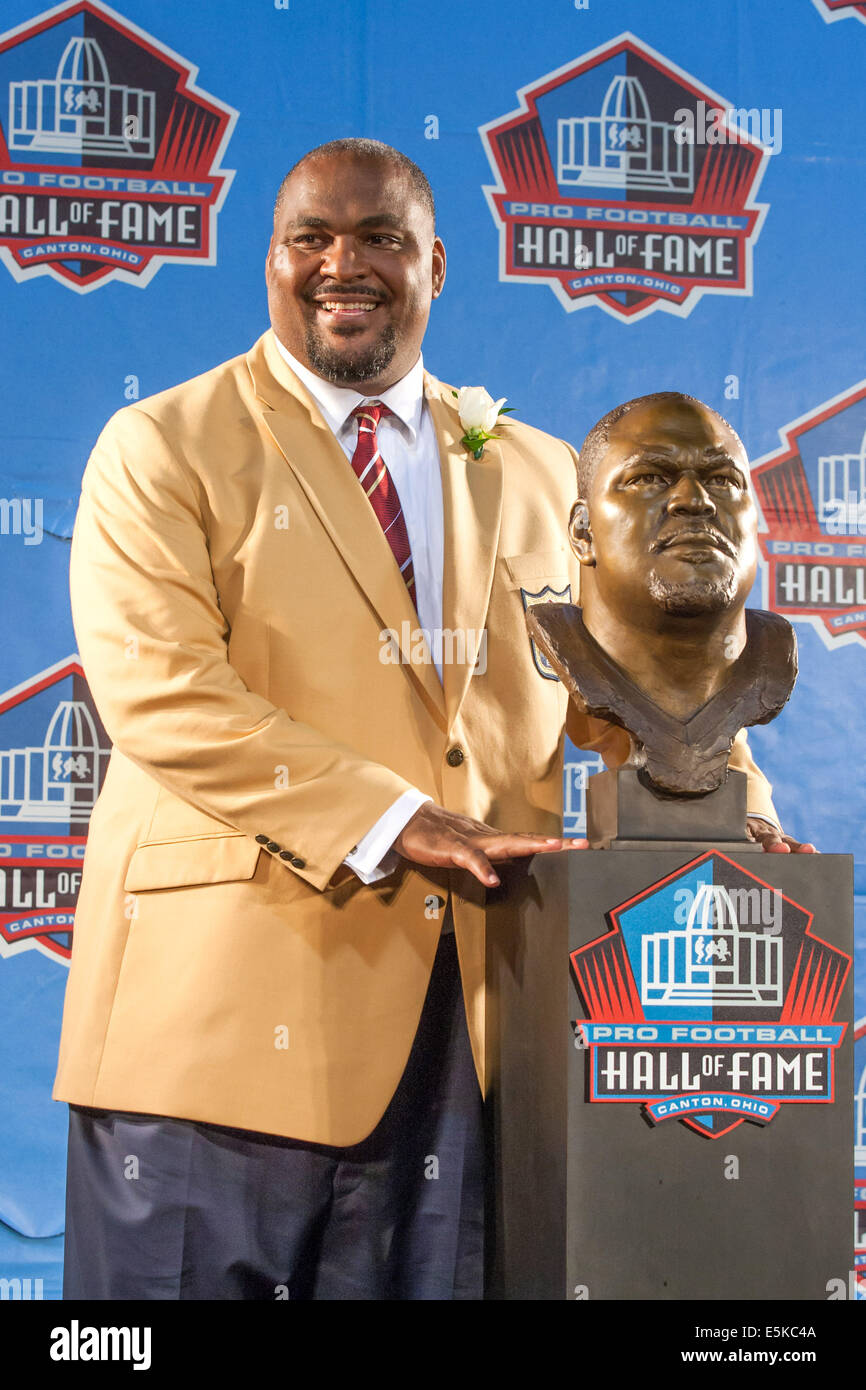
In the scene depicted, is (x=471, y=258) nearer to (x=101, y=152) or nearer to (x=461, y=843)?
(x=101, y=152)

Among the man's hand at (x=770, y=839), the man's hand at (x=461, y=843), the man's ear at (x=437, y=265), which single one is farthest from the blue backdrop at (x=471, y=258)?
the man's hand at (x=461, y=843)

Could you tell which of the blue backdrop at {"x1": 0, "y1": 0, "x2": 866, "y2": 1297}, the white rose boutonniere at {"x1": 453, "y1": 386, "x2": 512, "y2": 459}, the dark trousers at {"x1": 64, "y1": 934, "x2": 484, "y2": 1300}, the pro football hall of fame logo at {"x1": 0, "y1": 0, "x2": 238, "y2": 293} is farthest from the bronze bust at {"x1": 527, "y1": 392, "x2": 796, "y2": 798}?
the pro football hall of fame logo at {"x1": 0, "y1": 0, "x2": 238, "y2": 293}

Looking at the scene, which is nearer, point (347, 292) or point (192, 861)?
point (192, 861)

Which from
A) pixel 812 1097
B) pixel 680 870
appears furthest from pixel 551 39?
pixel 812 1097

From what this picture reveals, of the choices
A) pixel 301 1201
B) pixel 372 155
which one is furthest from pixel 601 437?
pixel 301 1201

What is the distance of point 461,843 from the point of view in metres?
2.04

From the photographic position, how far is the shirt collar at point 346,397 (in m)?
2.49

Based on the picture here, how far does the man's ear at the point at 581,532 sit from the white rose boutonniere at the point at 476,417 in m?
0.35

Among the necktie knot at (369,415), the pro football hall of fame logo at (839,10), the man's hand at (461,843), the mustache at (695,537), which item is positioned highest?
the pro football hall of fame logo at (839,10)

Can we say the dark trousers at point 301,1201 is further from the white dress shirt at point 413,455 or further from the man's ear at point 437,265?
the man's ear at point 437,265

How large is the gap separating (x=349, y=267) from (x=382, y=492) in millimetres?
355

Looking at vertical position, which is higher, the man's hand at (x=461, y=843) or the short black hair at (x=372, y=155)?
the short black hair at (x=372, y=155)

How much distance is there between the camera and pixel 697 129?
3.42 metres
